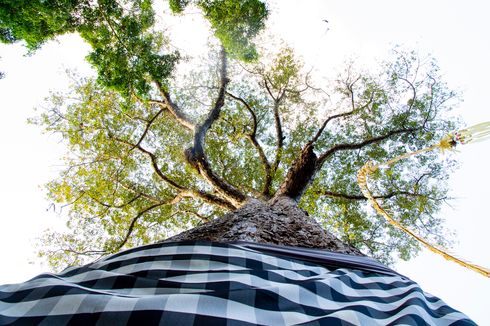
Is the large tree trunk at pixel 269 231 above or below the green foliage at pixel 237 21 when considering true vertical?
below

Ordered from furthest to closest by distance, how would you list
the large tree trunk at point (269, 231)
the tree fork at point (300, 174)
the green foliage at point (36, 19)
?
the tree fork at point (300, 174) → the green foliage at point (36, 19) → the large tree trunk at point (269, 231)

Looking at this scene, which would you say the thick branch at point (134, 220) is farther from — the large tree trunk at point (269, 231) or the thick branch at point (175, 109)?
the large tree trunk at point (269, 231)

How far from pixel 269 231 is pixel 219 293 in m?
2.32

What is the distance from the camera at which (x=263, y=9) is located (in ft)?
23.4

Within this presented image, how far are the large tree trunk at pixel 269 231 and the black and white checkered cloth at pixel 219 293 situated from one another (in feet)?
3.46

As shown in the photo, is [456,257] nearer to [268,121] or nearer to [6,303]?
[6,303]

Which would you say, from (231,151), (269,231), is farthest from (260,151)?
(269,231)

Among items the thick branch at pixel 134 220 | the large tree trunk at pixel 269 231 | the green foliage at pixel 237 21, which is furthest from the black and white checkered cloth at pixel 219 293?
the thick branch at pixel 134 220

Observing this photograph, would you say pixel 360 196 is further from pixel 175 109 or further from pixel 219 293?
pixel 219 293

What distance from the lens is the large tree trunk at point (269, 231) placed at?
11.5ft

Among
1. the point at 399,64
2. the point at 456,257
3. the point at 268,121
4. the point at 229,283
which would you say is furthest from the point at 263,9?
the point at 229,283

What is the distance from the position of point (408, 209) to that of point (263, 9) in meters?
7.32

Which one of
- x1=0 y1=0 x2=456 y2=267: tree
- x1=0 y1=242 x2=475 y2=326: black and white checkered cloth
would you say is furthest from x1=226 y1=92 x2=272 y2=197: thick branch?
x1=0 y1=242 x2=475 y2=326: black and white checkered cloth

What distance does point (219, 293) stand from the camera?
4.98 feet
